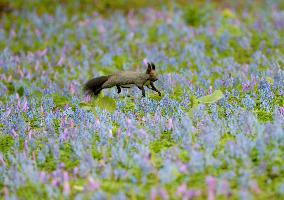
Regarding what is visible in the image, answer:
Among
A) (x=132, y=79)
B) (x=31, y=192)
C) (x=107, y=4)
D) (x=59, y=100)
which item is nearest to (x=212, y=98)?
(x=132, y=79)

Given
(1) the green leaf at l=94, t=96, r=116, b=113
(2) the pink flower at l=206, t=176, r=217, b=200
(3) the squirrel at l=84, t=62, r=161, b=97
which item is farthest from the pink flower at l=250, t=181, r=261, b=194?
(3) the squirrel at l=84, t=62, r=161, b=97

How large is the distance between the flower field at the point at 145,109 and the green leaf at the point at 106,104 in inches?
0.5

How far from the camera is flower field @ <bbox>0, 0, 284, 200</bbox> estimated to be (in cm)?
517

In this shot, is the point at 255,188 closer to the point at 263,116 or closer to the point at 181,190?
the point at 181,190

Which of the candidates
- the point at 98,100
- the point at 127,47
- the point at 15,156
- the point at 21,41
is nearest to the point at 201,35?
the point at 127,47

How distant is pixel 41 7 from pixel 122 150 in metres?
8.99

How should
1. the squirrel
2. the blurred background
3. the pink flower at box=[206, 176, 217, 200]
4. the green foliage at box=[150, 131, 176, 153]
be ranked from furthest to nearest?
1. the blurred background
2. the squirrel
3. the green foliage at box=[150, 131, 176, 153]
4. the pink flower at box=[206, 176, 217, 200]

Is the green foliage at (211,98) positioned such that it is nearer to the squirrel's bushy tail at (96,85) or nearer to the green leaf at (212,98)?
the green leaf at (212,98)

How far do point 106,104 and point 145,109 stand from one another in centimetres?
54

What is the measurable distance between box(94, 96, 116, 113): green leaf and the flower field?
1 centimetres

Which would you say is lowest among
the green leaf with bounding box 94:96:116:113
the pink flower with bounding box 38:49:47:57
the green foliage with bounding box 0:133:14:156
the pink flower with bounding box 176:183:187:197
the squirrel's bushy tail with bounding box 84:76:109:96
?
the pink flower with bounding box 176:183:187:197

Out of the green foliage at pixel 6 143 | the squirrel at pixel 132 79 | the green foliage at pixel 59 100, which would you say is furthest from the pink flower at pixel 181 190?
the green foliage at pixel 59 100

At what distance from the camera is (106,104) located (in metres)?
7.26

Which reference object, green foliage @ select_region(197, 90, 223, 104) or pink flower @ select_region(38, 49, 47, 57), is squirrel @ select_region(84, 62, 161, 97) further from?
pink flower @ select_region(38, 49, 47, 57)
